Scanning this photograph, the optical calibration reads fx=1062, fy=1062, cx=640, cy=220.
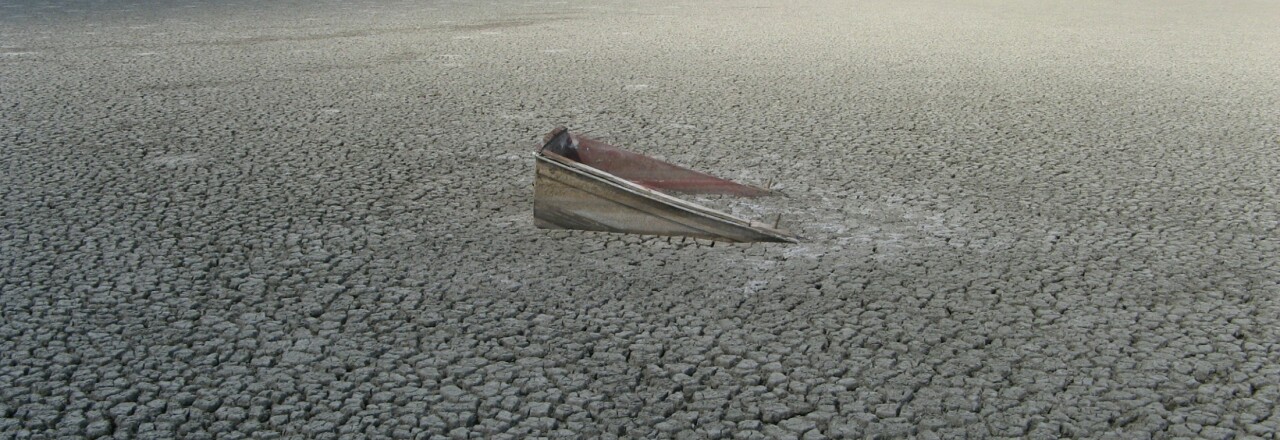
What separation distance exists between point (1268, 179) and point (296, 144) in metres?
2.94

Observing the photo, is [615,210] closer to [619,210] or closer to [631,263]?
[619,210]

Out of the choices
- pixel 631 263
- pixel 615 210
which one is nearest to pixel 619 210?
pixel 615 210

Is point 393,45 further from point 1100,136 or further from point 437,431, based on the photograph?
point 437,431

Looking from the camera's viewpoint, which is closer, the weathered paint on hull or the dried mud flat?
the dried mud flat

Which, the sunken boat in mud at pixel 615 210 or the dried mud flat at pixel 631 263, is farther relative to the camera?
the sunken boat in mud at pixel 615 210

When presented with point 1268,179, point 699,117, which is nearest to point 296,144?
point 699,117

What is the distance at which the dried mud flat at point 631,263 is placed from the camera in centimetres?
170

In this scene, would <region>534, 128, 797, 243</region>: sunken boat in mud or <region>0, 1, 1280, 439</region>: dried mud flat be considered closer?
<region>0, 1, 1280, 439</region>: dried mud flat

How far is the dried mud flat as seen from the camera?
1.70m

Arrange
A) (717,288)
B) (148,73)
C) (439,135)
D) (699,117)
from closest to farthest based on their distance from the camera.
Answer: (717,288) → (439,135) → (699,117) → (148,73)

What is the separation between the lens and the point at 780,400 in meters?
1.71

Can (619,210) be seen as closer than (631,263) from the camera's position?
No

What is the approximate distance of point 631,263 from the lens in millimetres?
2320

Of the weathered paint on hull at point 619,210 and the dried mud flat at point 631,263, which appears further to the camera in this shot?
the weathered paint on hull at point 619,210
